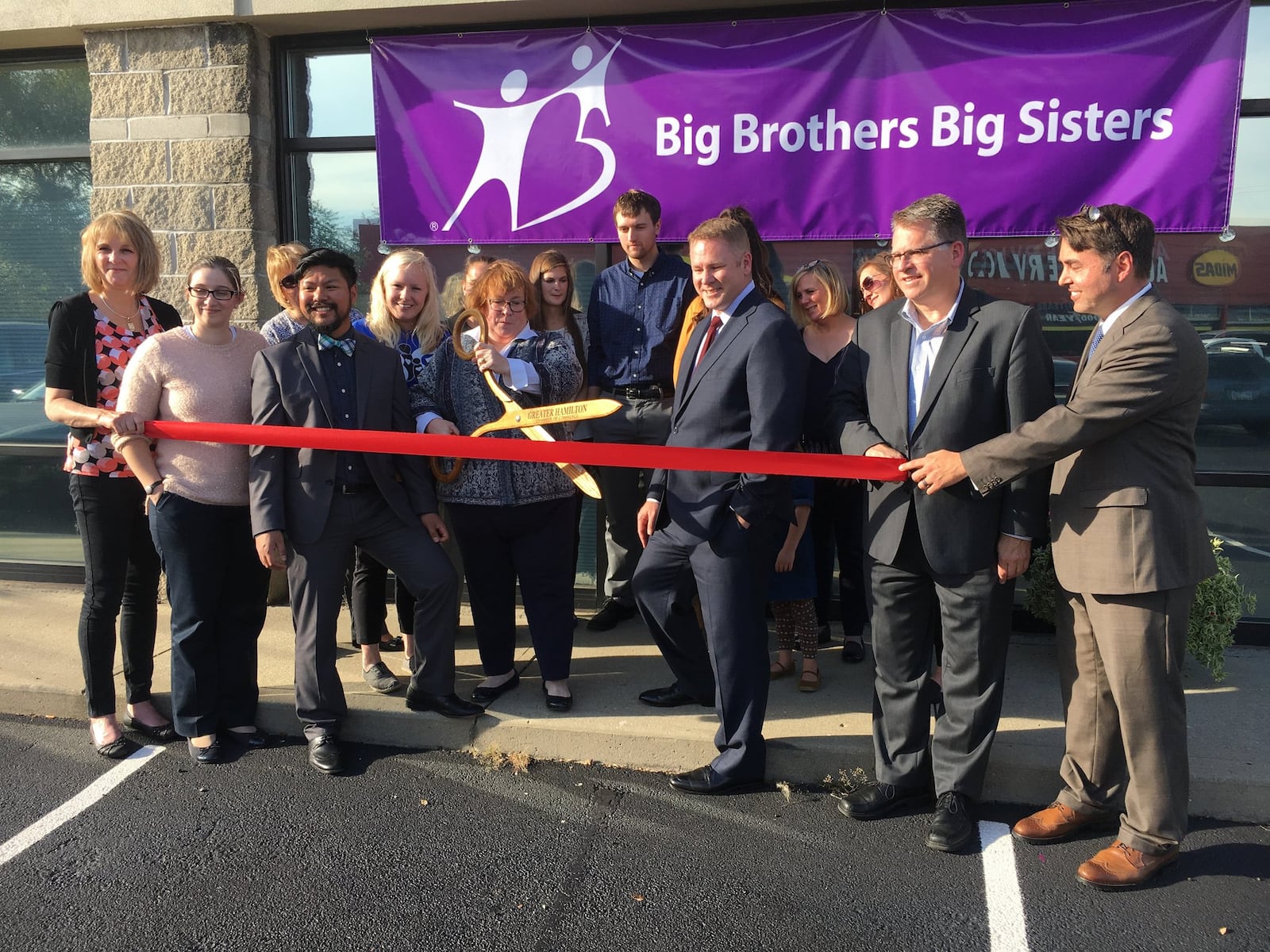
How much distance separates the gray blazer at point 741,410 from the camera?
11.3 feet

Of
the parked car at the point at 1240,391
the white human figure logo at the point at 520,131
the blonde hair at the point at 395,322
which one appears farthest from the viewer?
the white human figure logo at the point at 520,131

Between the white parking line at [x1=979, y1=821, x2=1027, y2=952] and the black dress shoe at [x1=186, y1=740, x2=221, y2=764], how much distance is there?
295 centimetres

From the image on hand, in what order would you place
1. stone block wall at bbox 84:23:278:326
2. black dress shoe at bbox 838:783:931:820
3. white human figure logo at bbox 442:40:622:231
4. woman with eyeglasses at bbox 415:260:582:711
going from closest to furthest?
black dress shoe at bbox 838:783:931:820
woman with eyeglasses at bbox 415:260:582:711
white human figure logo at bbox 442:40:622:231
stone block wall at bbox 84:23:278:326

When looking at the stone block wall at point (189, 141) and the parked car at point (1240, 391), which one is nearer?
the parked car at point (1240, 391)

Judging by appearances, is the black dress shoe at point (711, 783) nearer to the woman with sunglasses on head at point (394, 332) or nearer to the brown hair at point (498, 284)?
the woman with sunglasses on head at point (394, 332)

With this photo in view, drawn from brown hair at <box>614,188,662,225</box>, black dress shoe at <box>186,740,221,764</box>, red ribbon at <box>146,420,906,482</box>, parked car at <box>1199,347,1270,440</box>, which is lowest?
black dress shoe at <box>186,740,221,764</box>

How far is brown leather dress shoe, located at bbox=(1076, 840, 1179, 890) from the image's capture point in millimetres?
3064

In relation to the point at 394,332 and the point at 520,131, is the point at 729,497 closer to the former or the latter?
the point at 394,332

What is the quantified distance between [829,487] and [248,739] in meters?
2.88

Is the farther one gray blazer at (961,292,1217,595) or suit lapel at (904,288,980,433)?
suit lapel at (904,288,980,433)

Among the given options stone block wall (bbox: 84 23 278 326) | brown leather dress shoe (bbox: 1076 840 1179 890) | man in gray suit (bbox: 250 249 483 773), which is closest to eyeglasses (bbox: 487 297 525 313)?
man in gray suit (bbox: 250 249 483 773)

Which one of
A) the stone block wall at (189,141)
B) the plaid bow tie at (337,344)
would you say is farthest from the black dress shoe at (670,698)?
the stone block wall at (189,141)

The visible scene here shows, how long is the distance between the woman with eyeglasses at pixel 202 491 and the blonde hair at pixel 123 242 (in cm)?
27

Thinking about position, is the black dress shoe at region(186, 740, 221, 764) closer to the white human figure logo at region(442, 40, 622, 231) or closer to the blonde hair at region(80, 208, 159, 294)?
the blonde hair at region(80, 208, 159, 294)
